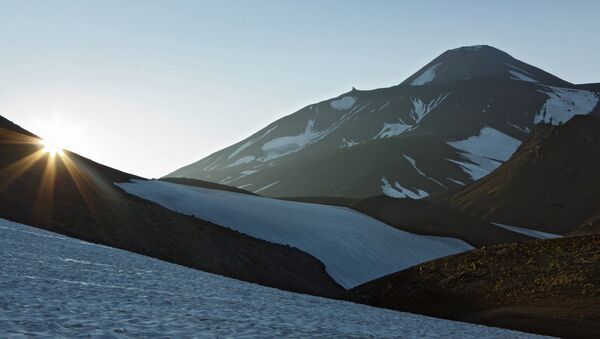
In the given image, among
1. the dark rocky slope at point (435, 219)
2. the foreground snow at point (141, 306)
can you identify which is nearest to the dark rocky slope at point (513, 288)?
the foreground snow at point (141, 306)

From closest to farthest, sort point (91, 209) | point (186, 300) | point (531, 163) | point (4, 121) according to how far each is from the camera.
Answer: point (186, 300)
point (91, 209)
point (4, 121)
point (531, 163)

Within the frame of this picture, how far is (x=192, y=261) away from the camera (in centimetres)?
4488

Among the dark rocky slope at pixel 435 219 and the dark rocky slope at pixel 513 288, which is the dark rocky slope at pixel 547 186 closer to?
the dark rocky slope at pixel 435 219

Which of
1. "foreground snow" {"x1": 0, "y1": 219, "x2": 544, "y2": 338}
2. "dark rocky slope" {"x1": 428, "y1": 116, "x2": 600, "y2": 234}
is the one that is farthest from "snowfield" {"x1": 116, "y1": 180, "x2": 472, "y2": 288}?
"dark rocky slope" {"x1": 428, "y1": 116, "x2": 600, "y2": 234}

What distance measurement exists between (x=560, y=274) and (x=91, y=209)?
3470 centimetres

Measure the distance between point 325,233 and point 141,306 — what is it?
48207 millimetres

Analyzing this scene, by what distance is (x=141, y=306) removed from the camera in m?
18.1

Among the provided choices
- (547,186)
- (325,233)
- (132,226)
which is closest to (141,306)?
(132,226)

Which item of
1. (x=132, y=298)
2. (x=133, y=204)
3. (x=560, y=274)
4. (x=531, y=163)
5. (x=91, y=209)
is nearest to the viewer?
(x=132, y=298)

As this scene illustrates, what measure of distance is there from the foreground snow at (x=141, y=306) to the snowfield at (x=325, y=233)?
1077 inches

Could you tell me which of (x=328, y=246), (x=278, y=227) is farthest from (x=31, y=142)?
(x=328, y=246)

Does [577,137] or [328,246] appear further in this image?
[577,137]

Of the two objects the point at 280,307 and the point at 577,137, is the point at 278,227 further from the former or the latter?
the point at 577,137

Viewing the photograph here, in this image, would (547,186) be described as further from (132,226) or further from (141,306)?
(141,306)
